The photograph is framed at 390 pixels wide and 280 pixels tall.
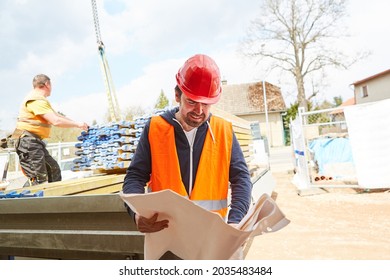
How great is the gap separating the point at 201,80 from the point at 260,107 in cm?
3126

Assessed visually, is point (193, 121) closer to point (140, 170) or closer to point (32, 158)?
point (140, 170)

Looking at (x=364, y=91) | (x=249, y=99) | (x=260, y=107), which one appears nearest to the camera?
(x=364, y=91)

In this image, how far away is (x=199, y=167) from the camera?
1584 millimetres

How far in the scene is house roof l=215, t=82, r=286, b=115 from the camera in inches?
1252

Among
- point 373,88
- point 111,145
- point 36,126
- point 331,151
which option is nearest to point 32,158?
point 36,126

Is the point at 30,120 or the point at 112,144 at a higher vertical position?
the point at 30,120

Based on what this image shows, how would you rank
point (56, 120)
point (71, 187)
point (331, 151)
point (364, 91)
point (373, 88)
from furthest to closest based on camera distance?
point (364, 91) → point (373, 88) → point (331, 151) → point (56, 120) → point (71, 187)

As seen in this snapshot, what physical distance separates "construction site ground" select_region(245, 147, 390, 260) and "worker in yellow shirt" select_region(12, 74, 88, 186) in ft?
7.62

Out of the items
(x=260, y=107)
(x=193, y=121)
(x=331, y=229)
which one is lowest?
(x=331, y=229)

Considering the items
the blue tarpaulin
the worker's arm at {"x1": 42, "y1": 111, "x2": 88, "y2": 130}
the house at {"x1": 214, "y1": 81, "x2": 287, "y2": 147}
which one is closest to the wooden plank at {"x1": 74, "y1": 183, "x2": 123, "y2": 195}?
the worker's arm at {"x1": 42, "y1": 111, "x2": 88, "y2": 130}

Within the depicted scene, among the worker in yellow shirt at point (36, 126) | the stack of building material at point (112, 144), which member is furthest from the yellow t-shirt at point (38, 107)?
the stack of building material at point (112, 144)

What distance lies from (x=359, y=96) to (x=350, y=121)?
21176 millimetres

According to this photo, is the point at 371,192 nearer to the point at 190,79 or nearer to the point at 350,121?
the point at 350,121

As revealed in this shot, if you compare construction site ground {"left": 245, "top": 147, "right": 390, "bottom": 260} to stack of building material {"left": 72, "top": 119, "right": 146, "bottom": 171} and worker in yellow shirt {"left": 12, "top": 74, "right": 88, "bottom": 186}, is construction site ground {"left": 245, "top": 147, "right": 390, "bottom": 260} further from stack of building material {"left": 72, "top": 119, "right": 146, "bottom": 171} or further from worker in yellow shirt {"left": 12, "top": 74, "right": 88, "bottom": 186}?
worker in yellow shirt {"left": 12, "top": 74, "right": 88, "bottom": 186}
